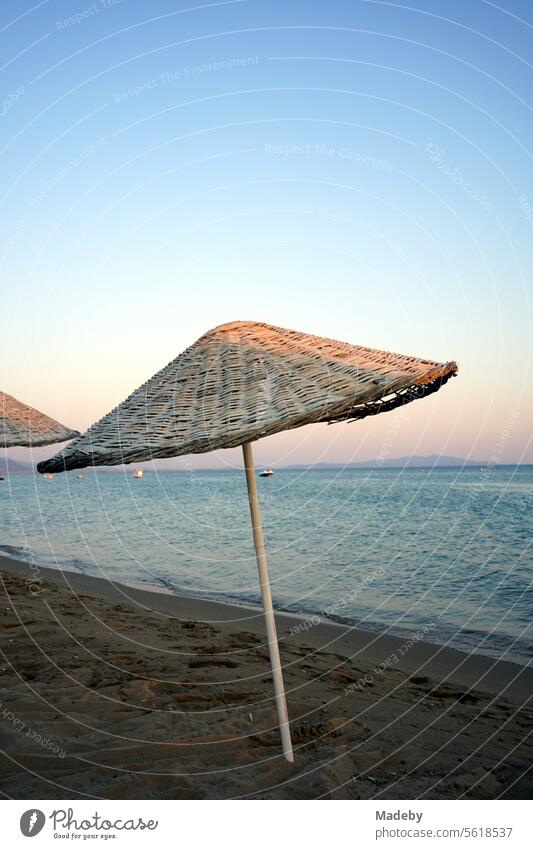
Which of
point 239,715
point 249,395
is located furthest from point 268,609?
point 239,715

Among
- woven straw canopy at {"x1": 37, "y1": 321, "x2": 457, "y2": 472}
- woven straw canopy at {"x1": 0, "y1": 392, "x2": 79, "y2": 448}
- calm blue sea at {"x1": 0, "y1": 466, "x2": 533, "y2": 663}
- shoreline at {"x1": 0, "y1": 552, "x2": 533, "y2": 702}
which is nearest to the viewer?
woven straw canopy at {"x1": 37, "y1": 321, "x2": 457, "y2": 472}

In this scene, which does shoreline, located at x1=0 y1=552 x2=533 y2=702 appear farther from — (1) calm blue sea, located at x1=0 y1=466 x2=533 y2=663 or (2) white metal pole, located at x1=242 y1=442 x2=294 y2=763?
(2) white metal pole, located at x1=242 y1=442 x2=294 y2=763

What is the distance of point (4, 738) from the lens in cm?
453

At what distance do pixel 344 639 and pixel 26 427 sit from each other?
503 centimetres

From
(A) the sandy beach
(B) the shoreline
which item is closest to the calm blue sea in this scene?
(B) the shoreline

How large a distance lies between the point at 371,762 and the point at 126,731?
1.63m

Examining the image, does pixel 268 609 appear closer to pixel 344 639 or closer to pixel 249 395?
pixel 249 395

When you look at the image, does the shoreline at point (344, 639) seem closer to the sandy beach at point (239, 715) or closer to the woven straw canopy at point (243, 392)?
the sandy beach at point (239, 715)

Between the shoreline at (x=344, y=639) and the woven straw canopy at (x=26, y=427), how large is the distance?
384cm

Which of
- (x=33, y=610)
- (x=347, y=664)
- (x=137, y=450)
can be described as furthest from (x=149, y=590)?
(x=137, y=450)

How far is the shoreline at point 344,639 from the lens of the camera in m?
8.03

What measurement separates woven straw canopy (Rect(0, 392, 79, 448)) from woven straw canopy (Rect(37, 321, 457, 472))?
148 inches

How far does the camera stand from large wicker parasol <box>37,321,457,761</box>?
3570mm

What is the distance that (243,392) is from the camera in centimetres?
384
